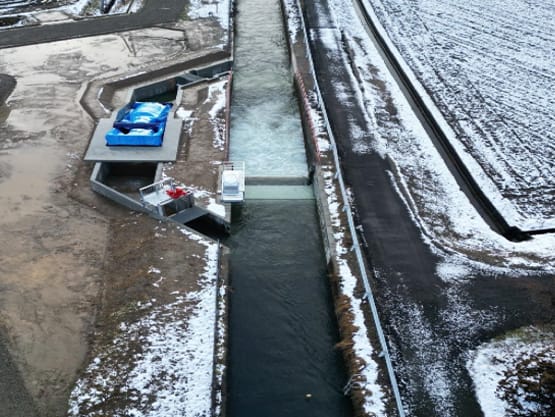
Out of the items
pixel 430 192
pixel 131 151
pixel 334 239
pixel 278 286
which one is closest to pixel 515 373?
pixel 334 239


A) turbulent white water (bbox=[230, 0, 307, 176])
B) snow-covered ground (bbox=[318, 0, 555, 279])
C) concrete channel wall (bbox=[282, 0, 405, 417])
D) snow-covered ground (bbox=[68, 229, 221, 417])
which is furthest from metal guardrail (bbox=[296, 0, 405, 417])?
snow-covered ground (bbox=[68, 229, 221, 417])

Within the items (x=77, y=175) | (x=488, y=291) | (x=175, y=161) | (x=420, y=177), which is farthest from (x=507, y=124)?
(x=77, y=175)

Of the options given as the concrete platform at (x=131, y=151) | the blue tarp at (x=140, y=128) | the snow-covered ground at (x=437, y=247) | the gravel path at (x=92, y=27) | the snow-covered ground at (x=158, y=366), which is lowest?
the snow-covered ground at (x=158, y=366)

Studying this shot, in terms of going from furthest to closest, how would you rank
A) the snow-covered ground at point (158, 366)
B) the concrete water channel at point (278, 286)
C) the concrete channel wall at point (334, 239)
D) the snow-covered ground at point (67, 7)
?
the snow-covered ground at point (67, 7), the concrete water channel at point (278, 286), the concrete channel wall at point (334, 239), the snow-covered ground at point (158, 366)

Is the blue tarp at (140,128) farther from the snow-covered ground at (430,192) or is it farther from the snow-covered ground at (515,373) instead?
the snow-covered ground at (515,373)

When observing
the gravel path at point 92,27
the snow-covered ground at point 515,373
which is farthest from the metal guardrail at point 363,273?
the gravel path at point 92,27

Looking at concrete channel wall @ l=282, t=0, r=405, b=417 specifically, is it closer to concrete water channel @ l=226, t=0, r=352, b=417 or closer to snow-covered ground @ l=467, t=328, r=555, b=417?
concrete water channel @ l=226, t=0, r=352, b=417

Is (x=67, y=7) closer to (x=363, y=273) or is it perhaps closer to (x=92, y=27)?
(x=92, y=27)
